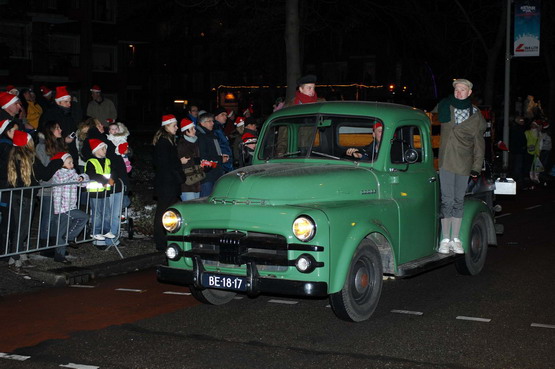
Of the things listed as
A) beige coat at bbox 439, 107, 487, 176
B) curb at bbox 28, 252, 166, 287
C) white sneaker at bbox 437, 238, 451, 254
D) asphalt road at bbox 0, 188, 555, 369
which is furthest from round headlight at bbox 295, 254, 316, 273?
curb at bbox 28, 252, 166, 287

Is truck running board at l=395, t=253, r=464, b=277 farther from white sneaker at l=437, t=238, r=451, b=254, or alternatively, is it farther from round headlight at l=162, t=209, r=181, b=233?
round headlight at l=162, t=209, r=181, b=233

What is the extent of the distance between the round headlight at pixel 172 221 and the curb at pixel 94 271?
2479 mm

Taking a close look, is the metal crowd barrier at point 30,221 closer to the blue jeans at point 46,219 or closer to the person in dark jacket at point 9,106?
the blue jeans at point 46,219

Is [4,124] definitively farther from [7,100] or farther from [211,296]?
[211,296]

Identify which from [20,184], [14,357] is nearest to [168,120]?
[20,184]

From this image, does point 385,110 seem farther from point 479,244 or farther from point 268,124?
point 479,244

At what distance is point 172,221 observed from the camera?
8070 mm

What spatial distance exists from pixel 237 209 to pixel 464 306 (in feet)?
9.25

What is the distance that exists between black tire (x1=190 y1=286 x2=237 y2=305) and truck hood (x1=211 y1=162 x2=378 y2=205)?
110 centimetres

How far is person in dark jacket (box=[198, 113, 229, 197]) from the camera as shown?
1272 centimetres

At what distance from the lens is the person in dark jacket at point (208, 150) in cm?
1272

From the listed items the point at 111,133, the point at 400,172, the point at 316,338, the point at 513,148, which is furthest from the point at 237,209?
the point at 513,148

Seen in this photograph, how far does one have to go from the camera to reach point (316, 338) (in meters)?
7.33

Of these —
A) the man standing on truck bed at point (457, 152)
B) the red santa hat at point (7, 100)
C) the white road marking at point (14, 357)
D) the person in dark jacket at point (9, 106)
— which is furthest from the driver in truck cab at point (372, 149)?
the red santa hat at point (7, 100)
